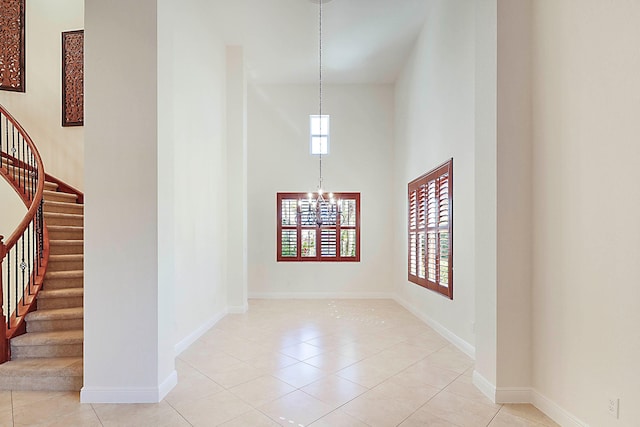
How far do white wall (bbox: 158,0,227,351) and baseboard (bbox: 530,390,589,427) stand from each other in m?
2.99

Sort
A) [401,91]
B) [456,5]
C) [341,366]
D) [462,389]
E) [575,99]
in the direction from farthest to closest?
[401,91] → [456,5] → [341,366] → [462,389] → [575,99]

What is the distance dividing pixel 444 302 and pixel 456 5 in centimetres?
362

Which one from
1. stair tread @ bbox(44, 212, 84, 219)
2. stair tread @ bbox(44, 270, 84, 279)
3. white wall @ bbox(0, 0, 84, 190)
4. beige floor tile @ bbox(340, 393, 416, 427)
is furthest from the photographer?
white wall @ bbox(0, 0, 84, 190)

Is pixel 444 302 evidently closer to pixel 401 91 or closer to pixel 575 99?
pixel 575 99

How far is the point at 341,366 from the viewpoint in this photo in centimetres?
393

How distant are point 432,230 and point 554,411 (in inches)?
117

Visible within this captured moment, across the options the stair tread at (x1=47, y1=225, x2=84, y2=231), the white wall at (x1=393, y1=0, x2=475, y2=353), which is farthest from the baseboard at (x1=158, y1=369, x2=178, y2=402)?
the white wall at (x1=393, y1=0, x2=475, y2=353)

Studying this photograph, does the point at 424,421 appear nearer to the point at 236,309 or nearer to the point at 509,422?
the point at 509,422

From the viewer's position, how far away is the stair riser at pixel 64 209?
530 cm

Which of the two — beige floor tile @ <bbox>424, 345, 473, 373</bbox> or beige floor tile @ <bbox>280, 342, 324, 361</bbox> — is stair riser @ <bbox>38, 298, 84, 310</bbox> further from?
beige floor tile @ <bbox>424, 345, 473, 373</bbox>

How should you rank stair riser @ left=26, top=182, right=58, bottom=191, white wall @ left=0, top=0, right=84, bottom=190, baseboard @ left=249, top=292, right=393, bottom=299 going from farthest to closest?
1. baseboard @ left=249, top=292, right=393, bottom=299
2. white wall @ left=0, top=0, right=84, bottom=190
3. stair riser @ left=26, top=182, right=58, bottom=191

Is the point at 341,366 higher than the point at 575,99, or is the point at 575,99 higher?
the point at 575,99

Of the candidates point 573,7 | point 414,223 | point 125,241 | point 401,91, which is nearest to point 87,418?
point 125,241

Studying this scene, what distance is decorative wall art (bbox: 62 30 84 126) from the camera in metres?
6.49
